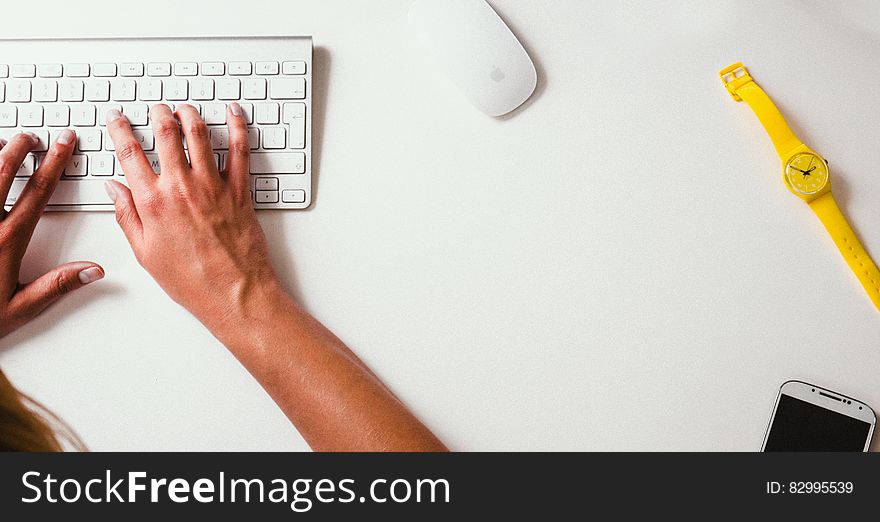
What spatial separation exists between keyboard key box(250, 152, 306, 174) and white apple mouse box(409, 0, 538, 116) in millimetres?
187

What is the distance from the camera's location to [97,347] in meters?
0.78

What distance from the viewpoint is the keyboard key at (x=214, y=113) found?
789 millimetres

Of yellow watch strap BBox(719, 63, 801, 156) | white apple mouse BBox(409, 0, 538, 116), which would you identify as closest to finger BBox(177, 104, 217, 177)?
white apple mouse BBox(409, 0, 538, 116)

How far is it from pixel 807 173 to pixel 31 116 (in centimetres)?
83

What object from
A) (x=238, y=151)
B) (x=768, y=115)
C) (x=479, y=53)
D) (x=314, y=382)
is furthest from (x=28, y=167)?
(x=768, y=115)

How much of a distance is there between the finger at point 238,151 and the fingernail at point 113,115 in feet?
0.38

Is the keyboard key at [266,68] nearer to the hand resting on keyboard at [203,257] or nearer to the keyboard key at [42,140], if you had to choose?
the hand resting on keyboard at [203,257]

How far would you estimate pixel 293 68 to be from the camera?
79 centimetres

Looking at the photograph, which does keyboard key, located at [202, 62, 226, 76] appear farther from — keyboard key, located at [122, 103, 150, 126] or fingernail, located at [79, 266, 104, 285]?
fingernail, located at [79, 266, 104, 285]

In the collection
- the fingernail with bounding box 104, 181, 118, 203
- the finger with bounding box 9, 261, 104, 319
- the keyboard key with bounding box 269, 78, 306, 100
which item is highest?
the keyboard key with bounding box 269, 78, 306, 100

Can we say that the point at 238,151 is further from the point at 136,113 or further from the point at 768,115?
the point at 768,115

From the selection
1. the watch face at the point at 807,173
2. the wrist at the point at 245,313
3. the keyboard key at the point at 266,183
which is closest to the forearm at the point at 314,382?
the wrist at the point at 245,313

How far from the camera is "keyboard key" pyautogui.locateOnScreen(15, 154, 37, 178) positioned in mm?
784
